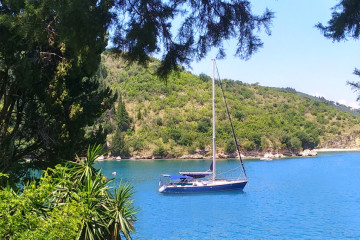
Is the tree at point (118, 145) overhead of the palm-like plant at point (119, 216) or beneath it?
overhead

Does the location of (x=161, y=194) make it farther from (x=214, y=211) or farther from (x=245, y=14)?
(x=245, y=14)

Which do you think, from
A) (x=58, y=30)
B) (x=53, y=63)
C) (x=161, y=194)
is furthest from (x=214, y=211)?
(x=58, y=30)

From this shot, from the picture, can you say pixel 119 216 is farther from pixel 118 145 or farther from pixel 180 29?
pixel 118 145

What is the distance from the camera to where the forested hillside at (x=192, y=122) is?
68.7 meters

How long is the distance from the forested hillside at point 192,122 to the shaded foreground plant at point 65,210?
174 ft

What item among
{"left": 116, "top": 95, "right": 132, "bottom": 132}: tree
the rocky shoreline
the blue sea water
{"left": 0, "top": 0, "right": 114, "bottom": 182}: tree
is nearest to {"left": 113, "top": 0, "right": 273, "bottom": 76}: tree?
{"left": 0, "top": 0, "right": 114, "bottom": 182}: tree

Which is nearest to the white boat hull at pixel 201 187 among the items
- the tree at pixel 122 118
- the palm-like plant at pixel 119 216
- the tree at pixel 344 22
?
the palm-like plant at pixel 119 216

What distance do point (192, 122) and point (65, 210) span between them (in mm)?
69765

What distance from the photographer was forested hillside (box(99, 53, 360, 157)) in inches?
2704

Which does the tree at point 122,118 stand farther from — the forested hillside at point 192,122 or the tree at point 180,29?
the tree at point 180,29

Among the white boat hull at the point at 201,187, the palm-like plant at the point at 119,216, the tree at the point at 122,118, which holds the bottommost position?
the white boat hull at the point at 201,187

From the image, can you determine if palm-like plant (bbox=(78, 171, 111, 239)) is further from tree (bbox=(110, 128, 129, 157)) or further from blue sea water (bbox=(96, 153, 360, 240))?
tree (bbox=(110, 128, 129, 157))

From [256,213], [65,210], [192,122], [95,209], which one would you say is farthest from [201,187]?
[192,122]

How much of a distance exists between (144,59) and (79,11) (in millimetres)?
1230
